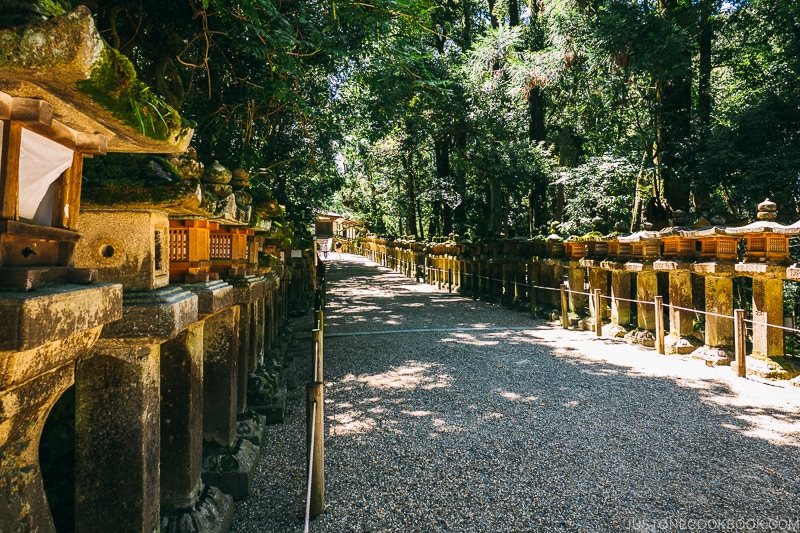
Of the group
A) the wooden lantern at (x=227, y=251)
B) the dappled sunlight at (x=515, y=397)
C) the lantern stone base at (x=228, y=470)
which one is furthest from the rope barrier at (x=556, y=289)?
the wooden lantern at (x=227, y=251)

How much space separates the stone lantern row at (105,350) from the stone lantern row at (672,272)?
6.23 m

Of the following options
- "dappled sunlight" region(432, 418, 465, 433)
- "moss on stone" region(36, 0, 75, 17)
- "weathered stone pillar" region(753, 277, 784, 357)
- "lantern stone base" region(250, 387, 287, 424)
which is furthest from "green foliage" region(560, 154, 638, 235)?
"moss on stone" region(36, 0, 75, 17)

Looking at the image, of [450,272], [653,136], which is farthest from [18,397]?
[450,272]

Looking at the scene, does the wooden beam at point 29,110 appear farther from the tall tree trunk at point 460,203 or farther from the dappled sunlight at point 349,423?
the tall tree trunk at point 460,203

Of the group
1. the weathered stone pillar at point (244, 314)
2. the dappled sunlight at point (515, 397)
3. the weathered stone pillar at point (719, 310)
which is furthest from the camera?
the weathered stone pillar at point (719, 310)

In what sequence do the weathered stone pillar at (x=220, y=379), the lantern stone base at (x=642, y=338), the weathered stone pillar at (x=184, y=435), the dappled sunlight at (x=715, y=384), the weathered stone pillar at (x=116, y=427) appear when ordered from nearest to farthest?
the weathered stone pillar at (x=116, y=427) → the weathered stone pillar at (x=184, y=435) → the weathered stone pillar at (x=220, y=379) → the dappled sunlight at (x=715, y=384) → the lantern stone base at (x=642, y=338)

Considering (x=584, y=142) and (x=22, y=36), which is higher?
(x=584, y=142)

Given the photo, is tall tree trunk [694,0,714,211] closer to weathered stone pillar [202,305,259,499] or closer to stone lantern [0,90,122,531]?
weathered stone pillar [202,305,259,499]

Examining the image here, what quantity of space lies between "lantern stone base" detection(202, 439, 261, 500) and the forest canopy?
9.82ft

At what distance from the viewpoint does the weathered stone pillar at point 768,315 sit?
6.12m

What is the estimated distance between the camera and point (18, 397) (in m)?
1.43

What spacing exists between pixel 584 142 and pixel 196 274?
17.0m

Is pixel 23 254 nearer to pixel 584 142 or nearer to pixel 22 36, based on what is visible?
pixel 22 36

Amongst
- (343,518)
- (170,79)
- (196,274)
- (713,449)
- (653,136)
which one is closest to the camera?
(196,274)
